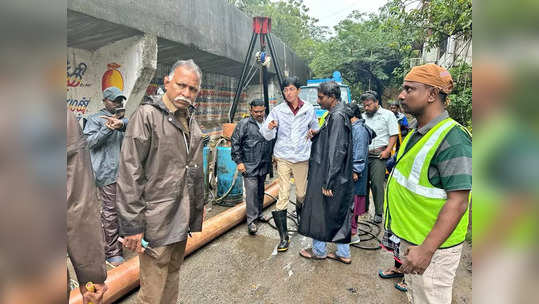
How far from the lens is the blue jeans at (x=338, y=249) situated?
3328 millimetres

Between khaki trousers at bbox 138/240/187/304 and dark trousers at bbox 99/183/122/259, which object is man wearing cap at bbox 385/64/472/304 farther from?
dark trousers at bbox 99/183/122/259

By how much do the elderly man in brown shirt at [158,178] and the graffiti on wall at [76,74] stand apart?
319 cm

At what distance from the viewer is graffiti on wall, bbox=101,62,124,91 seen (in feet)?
15.6

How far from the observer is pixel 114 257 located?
10.2ft

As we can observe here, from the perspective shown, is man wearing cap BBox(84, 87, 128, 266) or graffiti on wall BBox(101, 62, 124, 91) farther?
graffiti on wall BBox(101, 62, 124, 91)

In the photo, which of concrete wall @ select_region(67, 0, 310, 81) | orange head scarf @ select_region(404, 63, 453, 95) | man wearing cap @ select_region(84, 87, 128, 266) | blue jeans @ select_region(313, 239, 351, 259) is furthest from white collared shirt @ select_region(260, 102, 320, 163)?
concrete wall @ select_region(67, 0, 310, 81)

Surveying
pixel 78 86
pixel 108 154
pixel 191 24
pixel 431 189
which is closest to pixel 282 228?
pixel 108 154

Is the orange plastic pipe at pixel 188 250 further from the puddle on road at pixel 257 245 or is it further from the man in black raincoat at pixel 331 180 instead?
the man in black raincoat at pixel 331 180

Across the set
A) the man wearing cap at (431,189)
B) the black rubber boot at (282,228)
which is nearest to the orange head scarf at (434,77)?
the man wearing cap at (431,189)

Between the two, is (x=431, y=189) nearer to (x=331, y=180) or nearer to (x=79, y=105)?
(x=331, y=180)

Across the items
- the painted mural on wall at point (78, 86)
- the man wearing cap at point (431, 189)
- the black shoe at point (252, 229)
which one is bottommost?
the black shoe at point (252, 229)

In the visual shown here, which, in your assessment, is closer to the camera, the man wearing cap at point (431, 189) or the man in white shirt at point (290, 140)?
the man wearing cap at point (431, 189)

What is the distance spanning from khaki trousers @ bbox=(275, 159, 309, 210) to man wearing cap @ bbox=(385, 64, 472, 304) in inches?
76.9
